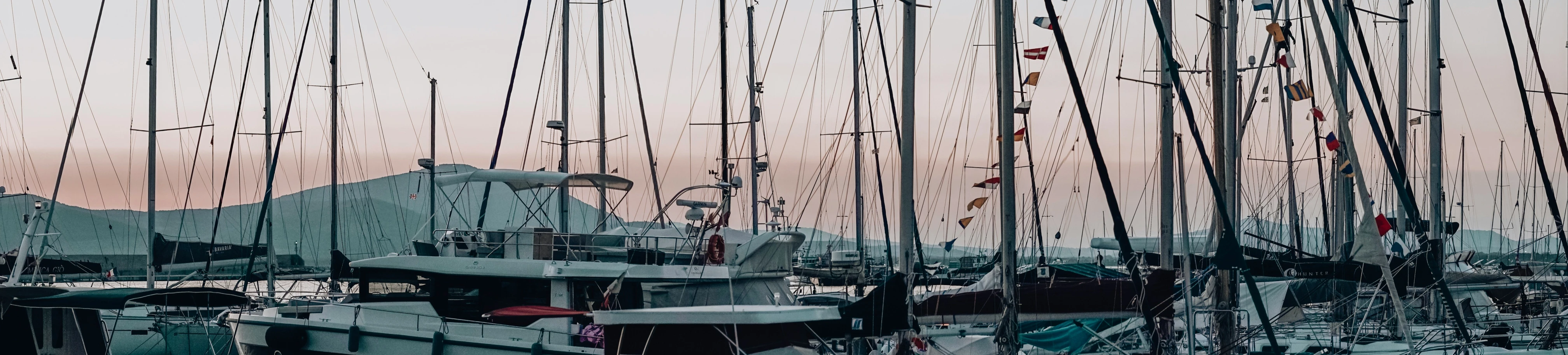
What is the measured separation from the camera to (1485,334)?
20.8 m

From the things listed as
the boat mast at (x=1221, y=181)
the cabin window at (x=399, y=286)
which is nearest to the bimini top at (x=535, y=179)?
the cabin window at (x=399, y=286)

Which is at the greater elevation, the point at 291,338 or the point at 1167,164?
the point at 1167,164

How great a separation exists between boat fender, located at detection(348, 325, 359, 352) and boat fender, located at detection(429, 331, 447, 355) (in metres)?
1.43

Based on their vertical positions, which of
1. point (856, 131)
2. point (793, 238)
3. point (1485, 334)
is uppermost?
point (856, 131)

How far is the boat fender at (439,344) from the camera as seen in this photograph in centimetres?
1850

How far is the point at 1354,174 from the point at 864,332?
649 cm

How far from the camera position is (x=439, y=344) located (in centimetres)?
1850

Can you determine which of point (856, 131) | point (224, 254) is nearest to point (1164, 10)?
point (856, 131)

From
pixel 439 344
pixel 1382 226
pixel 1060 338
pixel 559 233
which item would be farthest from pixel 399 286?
pixel 1382 226

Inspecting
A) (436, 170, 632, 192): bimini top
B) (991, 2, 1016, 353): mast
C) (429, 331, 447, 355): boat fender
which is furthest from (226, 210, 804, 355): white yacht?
(991, 2, 1016, 353): mast

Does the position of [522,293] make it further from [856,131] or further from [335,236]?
[856,131]

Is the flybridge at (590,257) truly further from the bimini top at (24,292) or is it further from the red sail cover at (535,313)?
the bimini top at (24,292)

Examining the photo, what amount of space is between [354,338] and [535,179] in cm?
366

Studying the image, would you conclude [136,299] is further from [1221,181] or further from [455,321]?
[1221,181]
